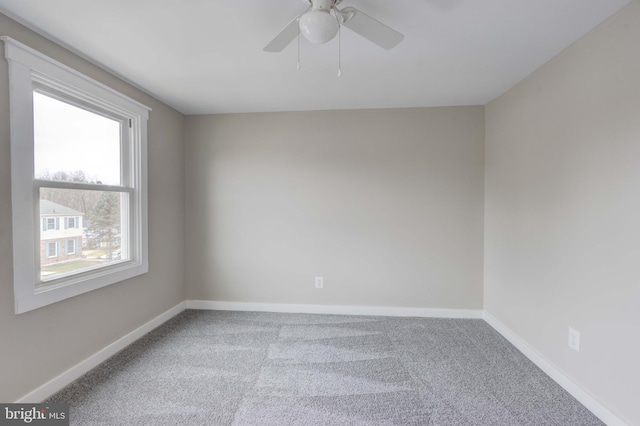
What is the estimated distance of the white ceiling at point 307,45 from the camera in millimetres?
1489

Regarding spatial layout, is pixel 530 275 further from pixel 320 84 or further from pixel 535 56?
pixel 320 84

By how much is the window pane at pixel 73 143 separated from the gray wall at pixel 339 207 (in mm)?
958

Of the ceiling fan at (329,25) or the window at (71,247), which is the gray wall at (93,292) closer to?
the window at (71,247)

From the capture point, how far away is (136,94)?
2.51m

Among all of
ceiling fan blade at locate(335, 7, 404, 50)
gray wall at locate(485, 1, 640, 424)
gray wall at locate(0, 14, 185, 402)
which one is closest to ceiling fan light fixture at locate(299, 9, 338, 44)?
ceiling fan blade at locate(335, 7, 404, 50)

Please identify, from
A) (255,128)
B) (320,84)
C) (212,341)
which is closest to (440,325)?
(212,341)

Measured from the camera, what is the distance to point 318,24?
127 cm

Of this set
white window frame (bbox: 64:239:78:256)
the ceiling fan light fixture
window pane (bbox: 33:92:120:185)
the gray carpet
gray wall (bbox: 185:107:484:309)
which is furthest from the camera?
gray wall (bbox: 185:107:484:309)

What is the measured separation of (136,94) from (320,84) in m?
1.68

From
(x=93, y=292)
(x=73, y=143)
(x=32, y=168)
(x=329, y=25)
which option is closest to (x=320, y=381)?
(x=93, y=292)

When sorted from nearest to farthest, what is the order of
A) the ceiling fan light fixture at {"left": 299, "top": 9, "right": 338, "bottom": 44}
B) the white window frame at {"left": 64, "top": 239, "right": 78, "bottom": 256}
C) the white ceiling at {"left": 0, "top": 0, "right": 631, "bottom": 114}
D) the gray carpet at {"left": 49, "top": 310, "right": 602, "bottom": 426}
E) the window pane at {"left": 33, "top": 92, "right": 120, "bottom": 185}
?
1. the ceiling fan light fixture at {"left": 299, "top": 9, "right": 338, "bottom": 44}
2. the white ceiling at {"left": 0, "top": 0, "right": 631, "bottom": 114}
3. the gray carpet at {"left": 49, "top": 310, "right": 602, "bottom": 426}
4. the window pane at {"left": 33, "top": 92, "right": 120, "bottom": 185}
5. the white window frame at {"left": 64, "top": 239, "right": 78, "bottom": 256}

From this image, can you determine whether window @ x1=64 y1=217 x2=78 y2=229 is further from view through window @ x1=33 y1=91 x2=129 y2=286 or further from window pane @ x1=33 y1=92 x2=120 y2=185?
window pane @ x1=33 y1=92 x2=120 y2=185

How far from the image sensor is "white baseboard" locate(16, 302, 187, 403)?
1700 millimetres

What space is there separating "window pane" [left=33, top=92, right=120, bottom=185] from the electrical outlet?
3.60 metres
